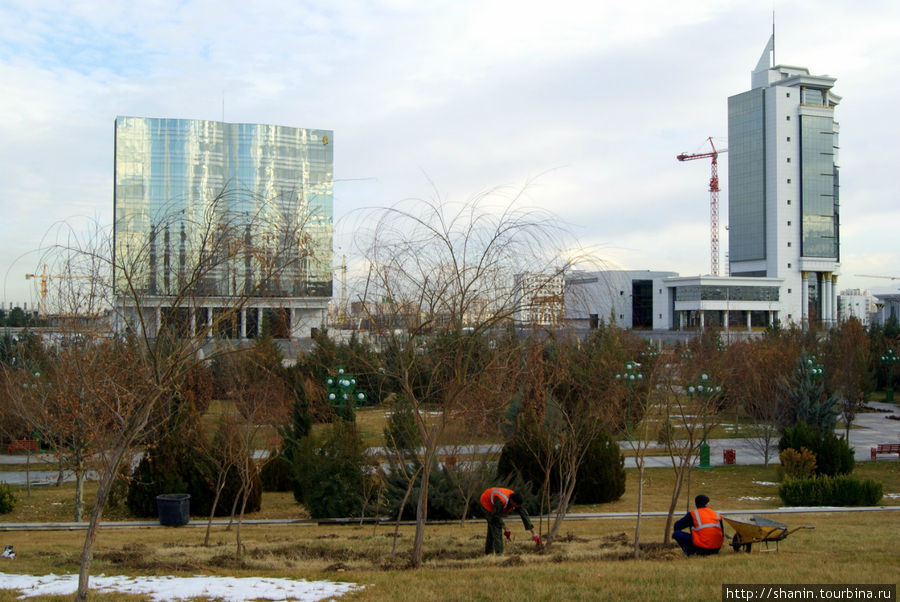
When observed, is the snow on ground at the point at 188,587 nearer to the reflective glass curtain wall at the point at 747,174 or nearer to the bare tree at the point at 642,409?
the bare tree at the point at 642,409

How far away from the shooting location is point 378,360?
9.84 m

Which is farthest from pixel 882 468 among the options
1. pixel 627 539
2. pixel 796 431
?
pixel 627 539

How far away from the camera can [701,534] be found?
9.50 m

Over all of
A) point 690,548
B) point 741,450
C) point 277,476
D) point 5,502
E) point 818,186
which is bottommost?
point 741,450

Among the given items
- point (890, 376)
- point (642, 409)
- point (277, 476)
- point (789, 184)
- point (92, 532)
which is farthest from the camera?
point (789, 184)

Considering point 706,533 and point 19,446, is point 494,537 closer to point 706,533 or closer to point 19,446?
point 706,533

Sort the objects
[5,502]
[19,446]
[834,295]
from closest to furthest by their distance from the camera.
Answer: [5,502], [19,446], [834,295]

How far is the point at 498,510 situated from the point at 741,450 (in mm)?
22457

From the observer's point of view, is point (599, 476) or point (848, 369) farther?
point (848, 369)

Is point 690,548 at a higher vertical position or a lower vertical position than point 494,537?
higher

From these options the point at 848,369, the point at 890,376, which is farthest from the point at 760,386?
the point at 890,376

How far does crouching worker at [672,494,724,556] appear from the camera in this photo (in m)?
9.50

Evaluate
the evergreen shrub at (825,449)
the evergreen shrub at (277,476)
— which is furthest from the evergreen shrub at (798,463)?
the evergreen shrub at (277,476)

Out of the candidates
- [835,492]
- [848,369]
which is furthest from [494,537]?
[848,369]
